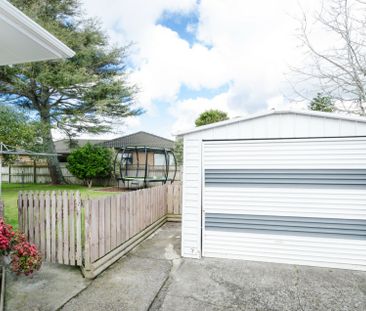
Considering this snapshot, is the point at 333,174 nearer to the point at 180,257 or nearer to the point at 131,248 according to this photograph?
the point at 180,257

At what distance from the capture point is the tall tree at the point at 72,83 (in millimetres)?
15844

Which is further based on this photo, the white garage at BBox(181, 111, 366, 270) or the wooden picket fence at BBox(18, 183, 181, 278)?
the white garage at BBox(181, 111, 366, 270)

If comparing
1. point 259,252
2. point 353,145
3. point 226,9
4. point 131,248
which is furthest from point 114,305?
point 226,9

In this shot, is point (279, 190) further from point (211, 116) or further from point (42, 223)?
point (211, 116)

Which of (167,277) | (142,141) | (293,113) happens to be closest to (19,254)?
(167,277)

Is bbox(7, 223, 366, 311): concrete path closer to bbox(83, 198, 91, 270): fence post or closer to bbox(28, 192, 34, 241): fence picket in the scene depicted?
bbox(83, 198, 91, 270): fence post

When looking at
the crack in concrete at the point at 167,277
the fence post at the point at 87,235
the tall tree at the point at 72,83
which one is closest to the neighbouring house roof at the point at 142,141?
the tall tree at the point at 72,83

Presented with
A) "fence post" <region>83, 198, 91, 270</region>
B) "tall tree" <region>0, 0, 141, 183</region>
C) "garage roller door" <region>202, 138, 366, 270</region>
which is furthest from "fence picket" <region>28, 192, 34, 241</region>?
"tall tree" <region>0, 0, 141, 183</region>

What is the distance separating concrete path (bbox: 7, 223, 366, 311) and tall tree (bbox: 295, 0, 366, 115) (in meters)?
6.13

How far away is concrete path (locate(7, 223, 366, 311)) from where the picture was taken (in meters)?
3.20

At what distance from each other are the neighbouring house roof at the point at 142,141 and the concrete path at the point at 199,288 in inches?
831

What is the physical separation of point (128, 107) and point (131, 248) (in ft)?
48.3

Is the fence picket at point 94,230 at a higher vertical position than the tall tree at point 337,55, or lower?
lower

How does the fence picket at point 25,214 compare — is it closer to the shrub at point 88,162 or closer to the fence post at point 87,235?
the fence post at point 87,235
